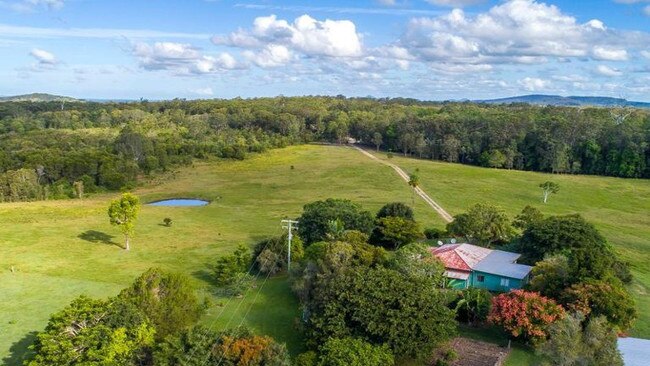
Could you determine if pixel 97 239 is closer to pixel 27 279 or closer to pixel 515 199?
pixel 27 279

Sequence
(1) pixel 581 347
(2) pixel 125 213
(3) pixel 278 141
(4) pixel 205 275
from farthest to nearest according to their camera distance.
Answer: (3) pixel 278 141 < (2) pixel 125 213 < (4) pixel 205 275 < (1) pixel 581 347

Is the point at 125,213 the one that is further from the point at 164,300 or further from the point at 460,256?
the point at 460,256

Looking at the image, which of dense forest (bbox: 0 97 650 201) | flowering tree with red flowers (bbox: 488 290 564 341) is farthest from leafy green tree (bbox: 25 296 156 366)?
dense forest (bbox: 0 97 650 201)

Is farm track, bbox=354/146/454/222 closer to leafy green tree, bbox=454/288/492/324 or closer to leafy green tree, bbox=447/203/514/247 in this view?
leafy green tree, bbox=447/203/514/247

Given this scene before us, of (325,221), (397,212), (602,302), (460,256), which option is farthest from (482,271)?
(397,212)

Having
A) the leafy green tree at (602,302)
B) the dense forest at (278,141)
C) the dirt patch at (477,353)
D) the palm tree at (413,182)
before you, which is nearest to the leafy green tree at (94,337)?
the dirt patch at (477,353)

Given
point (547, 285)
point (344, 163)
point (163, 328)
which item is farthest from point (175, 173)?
point (547, 285)
